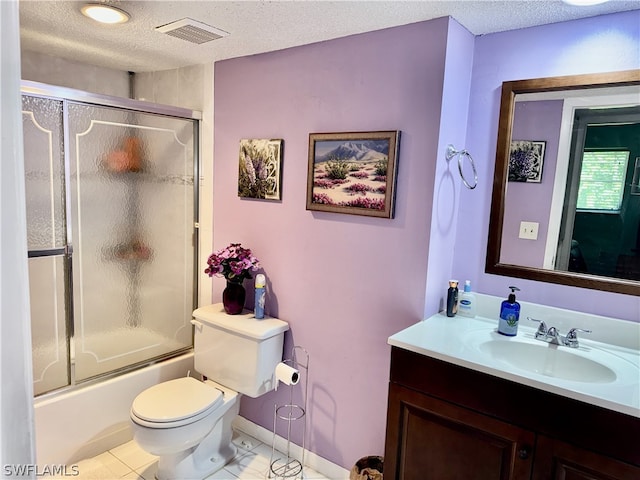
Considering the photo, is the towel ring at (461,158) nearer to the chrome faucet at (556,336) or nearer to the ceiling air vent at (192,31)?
the chrome faucet at (556,336)

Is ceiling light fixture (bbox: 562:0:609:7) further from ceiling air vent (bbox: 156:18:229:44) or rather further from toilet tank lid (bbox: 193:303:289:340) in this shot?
toilet tank lid (bbox: 193:303:289:340)

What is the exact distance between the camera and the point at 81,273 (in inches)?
87.0

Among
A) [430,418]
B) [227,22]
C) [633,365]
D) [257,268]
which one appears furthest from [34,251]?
[633,365]

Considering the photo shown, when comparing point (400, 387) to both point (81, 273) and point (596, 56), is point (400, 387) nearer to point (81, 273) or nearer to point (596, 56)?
point (596, 56)

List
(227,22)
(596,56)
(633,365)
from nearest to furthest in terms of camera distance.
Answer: (633,365), (596,56), (227,22)

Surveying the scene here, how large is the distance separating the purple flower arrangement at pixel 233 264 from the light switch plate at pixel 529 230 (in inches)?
51.7

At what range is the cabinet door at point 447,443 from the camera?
1.38m

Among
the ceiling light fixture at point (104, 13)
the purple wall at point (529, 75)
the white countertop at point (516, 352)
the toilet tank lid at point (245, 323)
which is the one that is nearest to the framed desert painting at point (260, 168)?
the toilet tank lid at point (245, 323)

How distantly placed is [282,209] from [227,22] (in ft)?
2.95

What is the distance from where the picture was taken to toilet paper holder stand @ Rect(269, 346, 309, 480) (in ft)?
7.20

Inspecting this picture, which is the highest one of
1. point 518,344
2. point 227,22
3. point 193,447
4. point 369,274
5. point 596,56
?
point 227,22

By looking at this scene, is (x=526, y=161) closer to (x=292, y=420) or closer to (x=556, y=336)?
(x=556, y=336)

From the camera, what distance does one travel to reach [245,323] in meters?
2.20

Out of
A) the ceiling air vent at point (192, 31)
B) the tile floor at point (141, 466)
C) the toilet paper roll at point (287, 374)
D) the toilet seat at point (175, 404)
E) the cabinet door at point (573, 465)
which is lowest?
the tile floor at point (141, 466)
